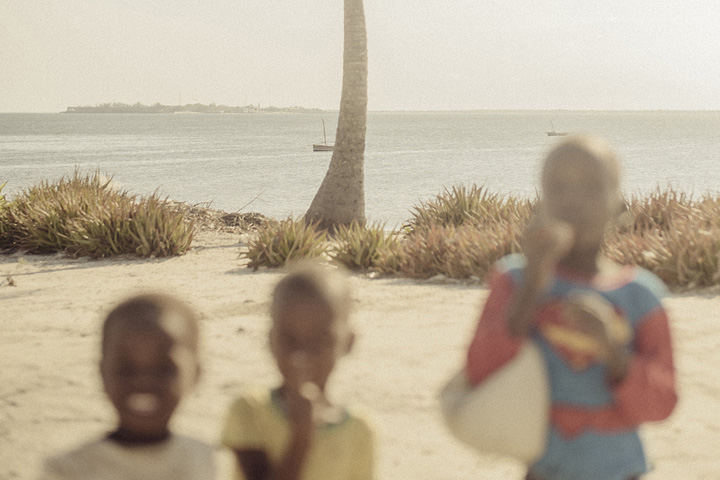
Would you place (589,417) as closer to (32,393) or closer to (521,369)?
(521,369)

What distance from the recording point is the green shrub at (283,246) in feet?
29.5

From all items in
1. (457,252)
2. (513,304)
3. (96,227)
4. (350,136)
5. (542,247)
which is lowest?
(96,227)

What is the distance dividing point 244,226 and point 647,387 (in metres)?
13.0

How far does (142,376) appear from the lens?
1.71m

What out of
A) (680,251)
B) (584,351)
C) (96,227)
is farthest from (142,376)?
(96,227)

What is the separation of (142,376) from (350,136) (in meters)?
10.6

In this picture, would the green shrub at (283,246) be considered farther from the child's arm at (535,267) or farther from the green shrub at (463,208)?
the child's arm at (535,267)

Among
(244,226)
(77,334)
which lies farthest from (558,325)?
(244,226)

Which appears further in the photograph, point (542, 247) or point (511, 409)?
point (511, 409)

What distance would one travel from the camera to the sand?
3.54 metres

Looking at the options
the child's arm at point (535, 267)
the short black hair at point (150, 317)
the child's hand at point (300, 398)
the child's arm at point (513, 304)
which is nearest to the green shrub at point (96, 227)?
the short black hair at point (150, 317)

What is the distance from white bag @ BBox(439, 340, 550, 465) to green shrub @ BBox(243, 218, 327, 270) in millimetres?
7274

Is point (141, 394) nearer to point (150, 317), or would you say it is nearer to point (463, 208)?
point (150, 317)

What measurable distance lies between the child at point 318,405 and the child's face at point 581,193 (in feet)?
1.85
